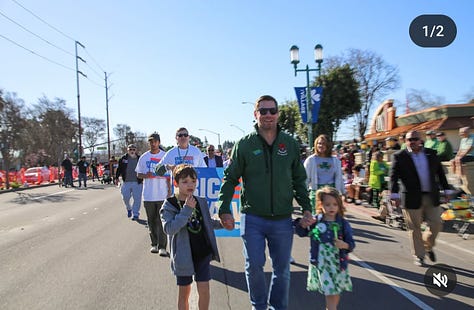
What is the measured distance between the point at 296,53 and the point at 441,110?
10072mm

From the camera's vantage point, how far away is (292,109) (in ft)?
169

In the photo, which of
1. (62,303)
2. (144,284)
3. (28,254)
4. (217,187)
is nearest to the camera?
(62,303)

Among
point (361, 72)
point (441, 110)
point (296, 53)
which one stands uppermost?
point (361, 72)

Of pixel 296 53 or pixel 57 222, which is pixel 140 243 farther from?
pixel 296 53

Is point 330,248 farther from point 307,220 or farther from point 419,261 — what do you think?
point 419,261

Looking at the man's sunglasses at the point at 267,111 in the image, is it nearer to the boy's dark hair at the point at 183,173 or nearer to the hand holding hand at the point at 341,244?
the boy's dark hair at the point at 183,173

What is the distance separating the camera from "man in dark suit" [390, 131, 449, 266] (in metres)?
5.70

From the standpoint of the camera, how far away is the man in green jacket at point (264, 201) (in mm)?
3463

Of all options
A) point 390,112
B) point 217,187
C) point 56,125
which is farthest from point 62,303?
point 56,125

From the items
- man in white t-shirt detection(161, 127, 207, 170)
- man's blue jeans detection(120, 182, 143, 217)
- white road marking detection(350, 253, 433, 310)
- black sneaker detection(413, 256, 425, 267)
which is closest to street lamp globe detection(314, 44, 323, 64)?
man's blue jeans detection(120, 182, 143, 217)

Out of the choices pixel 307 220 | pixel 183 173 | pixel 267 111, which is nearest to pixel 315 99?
pixel 267 111

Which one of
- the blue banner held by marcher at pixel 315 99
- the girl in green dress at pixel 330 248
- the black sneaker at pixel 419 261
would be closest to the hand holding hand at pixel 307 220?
the girl in green dress at pixel 330 248

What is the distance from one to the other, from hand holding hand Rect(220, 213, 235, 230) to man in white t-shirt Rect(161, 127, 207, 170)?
103 inches

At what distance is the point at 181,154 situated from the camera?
6.12 metres
